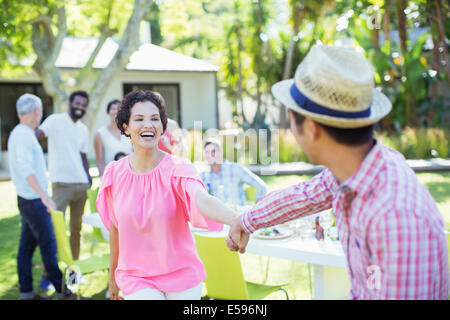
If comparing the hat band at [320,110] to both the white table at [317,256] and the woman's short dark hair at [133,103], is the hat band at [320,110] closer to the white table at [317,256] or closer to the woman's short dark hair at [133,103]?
the woman's short dark hair at [133,103]

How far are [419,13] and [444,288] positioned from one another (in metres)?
15.2

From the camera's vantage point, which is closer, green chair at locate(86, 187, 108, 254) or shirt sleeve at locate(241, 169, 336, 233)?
shirt sleeve at locate(241, 169, 336, 233)

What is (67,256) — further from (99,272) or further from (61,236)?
(99,272)

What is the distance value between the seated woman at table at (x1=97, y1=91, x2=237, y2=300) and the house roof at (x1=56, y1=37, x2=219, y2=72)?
A: 16.7 metres

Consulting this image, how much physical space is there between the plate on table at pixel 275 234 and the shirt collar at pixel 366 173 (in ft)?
10.0

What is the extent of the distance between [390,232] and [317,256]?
9.28ft

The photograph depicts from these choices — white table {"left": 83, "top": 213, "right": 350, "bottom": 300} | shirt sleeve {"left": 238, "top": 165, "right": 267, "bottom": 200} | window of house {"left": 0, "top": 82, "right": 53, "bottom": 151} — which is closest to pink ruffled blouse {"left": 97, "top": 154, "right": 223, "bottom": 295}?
white table {"left": 83, "top": 213, "right": 350, "bottom": 300}

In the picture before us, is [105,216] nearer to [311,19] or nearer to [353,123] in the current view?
[353,123]

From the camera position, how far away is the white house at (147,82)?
18.6 m

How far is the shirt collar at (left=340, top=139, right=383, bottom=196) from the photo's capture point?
5.08 feet

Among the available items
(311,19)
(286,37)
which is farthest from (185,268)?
(286,37)

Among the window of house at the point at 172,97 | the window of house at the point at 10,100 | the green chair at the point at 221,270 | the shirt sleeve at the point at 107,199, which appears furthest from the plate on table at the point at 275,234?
the window of house at the point at 172,97

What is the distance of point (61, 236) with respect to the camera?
17.0 feet

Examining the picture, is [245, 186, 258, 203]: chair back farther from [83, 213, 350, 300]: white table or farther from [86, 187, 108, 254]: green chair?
[83, 213, 350, 300]: white table
